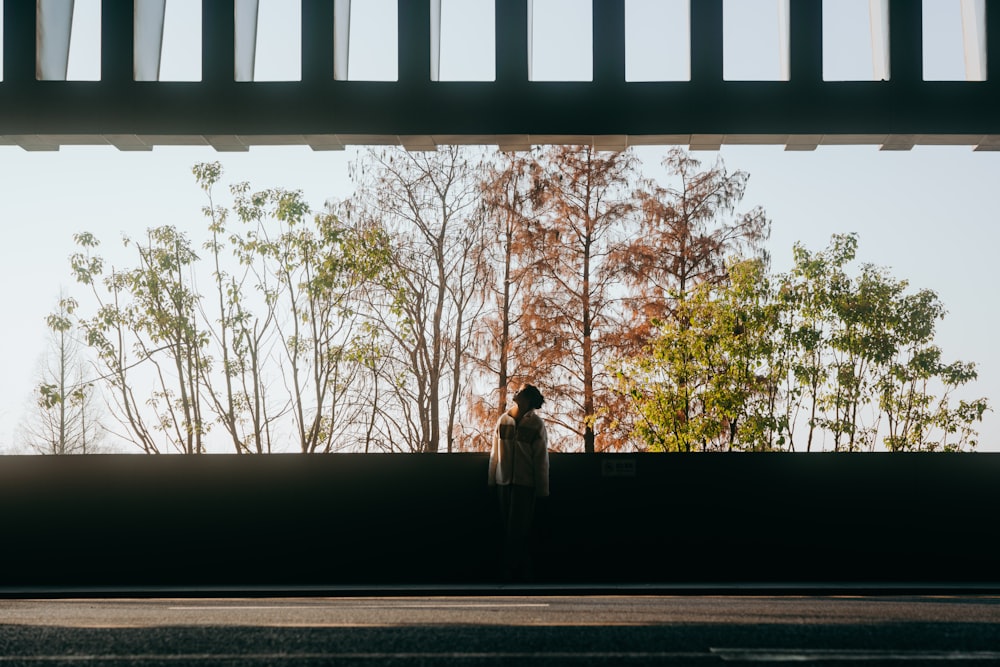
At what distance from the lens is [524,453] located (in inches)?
468

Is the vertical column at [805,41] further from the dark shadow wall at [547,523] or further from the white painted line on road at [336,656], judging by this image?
the white painted line on road at [336,656]

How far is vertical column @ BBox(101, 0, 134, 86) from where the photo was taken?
948cm

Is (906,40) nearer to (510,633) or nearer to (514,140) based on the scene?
(514,140)

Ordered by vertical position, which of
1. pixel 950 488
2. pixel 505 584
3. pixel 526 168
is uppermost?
pixel 526 168

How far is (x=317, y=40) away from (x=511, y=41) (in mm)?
1612

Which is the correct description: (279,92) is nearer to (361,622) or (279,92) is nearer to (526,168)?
(361,622)

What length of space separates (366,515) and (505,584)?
185cm

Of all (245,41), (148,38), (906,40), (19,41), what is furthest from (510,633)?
(19,41)

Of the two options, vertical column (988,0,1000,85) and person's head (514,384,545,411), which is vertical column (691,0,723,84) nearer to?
vertical column (988,0,1000,85)

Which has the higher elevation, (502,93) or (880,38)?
(880,38)

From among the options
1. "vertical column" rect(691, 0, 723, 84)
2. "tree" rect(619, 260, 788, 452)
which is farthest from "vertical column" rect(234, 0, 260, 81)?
"tree" rect(619, 260, 788, 452)

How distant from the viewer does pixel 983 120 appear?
9.52m

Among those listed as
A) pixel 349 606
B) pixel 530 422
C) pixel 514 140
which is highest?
pixel 514 140

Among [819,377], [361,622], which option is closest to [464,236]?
[819,377]
